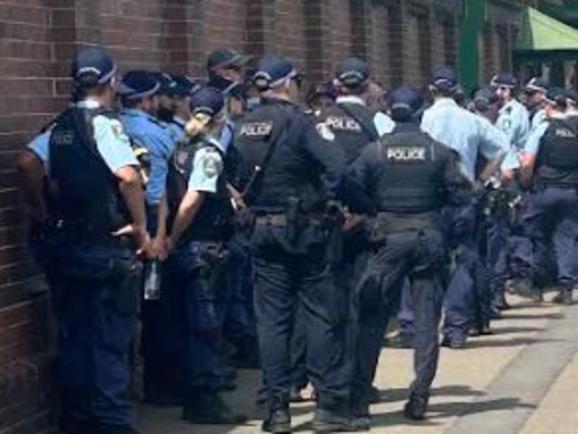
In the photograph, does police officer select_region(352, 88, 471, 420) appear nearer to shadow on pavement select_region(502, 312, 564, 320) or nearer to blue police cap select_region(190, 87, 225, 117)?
blue police cap select_region(190, 87, 225, 117)

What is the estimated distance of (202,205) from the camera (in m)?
9.75

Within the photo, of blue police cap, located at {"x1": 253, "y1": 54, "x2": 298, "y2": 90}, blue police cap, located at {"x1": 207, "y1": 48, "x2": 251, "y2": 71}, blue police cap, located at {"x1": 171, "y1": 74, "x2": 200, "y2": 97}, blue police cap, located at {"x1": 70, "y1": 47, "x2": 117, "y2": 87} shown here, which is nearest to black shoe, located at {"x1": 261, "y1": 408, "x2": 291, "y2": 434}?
blue police cap, located at {"x1": 253, "y1": 54, "x2": 298, "y2": 90}

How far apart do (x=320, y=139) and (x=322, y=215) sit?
42 cm

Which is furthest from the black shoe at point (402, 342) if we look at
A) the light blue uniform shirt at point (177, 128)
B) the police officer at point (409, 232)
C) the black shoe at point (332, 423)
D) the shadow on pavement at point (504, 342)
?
the black shoe at point (332, 423)

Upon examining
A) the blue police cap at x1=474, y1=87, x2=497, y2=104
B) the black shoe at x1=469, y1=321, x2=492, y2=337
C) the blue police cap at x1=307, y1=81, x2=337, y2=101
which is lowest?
the black shoe at x1=469, y1=321, x2=492, y2=337

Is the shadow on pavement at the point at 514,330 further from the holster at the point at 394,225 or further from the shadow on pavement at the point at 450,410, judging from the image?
the holster at the point at 394,225

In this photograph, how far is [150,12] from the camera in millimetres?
12234

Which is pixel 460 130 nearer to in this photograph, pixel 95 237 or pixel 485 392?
pixel 485 392

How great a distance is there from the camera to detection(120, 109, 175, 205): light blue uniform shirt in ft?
32.1

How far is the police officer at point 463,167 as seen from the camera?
1305 cm

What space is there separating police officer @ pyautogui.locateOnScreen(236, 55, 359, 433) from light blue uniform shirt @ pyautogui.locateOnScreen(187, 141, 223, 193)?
150mm

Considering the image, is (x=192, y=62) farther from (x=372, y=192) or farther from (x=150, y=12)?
(x=372, y=192)

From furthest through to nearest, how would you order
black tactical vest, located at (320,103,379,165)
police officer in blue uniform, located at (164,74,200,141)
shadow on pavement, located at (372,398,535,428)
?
black tactical vest, located at (320,103,379,165), police officer in blue uniform, located at (164,74,200,141), shadow on pavement, located at (372,398,535,428)

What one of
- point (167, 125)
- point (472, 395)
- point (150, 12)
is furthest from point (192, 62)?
point (472, 395)
